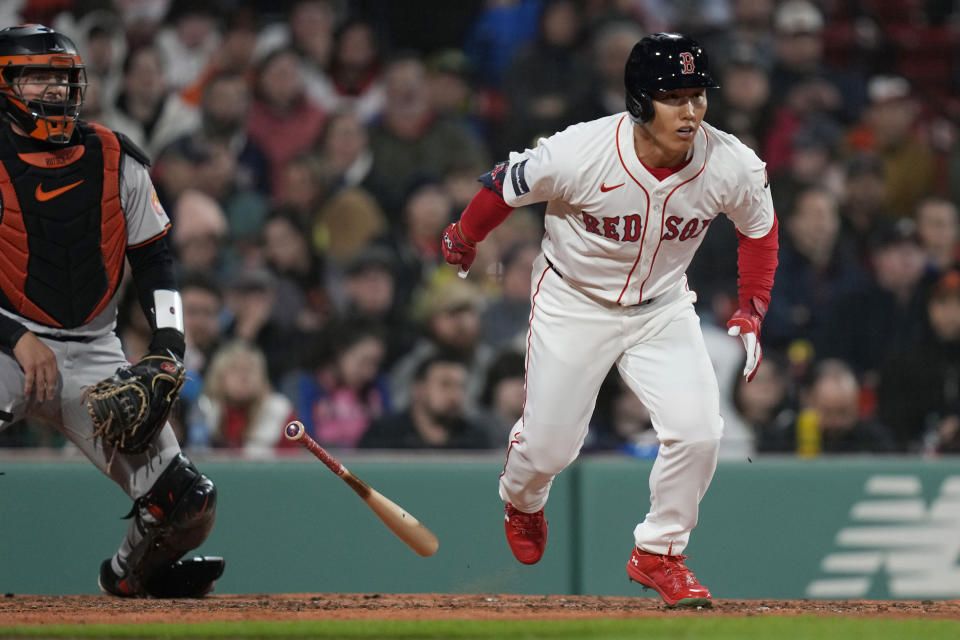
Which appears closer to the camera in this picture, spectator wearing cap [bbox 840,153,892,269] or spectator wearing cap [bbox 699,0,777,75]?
spectator wearing cap [bbox 840,153,892,269]

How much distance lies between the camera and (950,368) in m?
7.16

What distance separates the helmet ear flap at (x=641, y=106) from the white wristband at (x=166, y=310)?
1.85 metres

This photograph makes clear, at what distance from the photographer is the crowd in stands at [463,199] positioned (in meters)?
7.02

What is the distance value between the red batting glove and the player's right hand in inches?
57.6

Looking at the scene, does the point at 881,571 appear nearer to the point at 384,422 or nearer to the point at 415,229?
the point at 384,422

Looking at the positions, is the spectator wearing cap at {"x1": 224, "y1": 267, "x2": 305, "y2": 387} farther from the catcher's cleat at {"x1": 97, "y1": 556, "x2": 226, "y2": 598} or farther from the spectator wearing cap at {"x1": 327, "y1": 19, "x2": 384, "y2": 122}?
the catcher's cleat at {"x1": 97, "y1": 556, "x2": 226, "y2": 598}

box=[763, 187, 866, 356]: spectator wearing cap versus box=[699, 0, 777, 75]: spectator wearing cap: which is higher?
box=[699, 0, 777, 75]: spectator wearing cap

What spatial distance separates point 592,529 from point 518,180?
2.16m

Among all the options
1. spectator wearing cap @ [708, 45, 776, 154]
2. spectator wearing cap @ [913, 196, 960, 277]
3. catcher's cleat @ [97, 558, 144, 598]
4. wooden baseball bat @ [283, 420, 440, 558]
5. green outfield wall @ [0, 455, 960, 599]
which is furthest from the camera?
spectator wearing cap @ [708, 45, 776, 154]

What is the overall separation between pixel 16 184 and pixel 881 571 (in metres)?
4.22

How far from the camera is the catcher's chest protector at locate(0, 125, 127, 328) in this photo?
15.3 ft

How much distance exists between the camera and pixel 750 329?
15.5 feet

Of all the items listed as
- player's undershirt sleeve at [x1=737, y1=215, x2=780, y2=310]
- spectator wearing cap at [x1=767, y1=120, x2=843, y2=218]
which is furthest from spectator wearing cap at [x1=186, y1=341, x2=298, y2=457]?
spectator wearing cap at [x1=767, y1=120, x2=843, y2=218]

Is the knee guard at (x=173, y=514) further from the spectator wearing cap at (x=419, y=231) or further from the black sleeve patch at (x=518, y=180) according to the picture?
the spectator wearing cap at (x=419, y=231)
